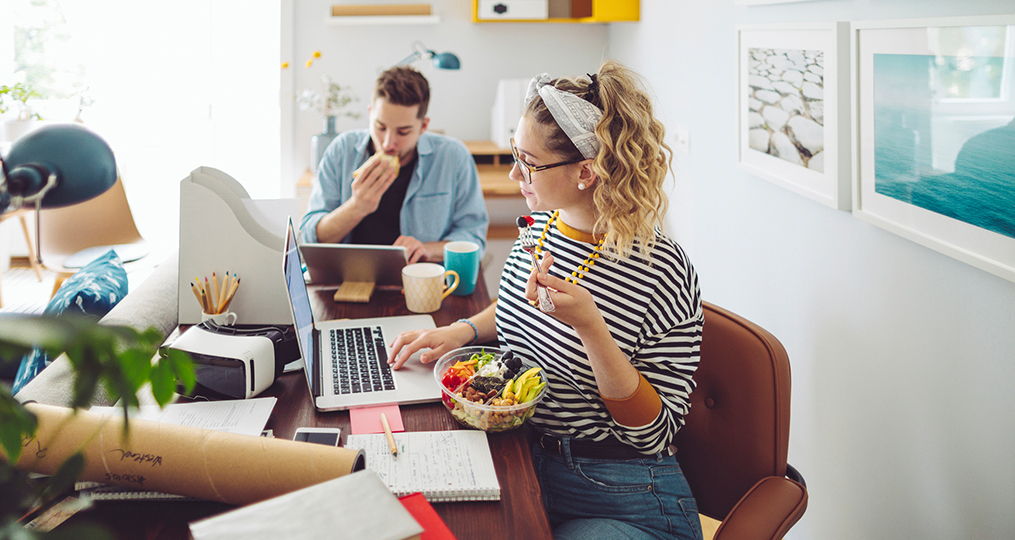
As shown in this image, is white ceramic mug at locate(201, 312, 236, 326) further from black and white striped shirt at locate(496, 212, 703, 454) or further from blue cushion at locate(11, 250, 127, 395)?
black and white striped shirt at locate(496, 212, 703, 454)

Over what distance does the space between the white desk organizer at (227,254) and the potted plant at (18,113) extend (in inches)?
109

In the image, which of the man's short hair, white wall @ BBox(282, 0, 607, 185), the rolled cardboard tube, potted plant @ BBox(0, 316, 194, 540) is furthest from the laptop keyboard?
white wall @ BBox(282, 0, 607, 185)

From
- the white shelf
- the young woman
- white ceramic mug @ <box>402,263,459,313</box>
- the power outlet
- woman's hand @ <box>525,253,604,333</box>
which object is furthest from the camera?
the white shelf

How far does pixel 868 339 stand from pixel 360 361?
3.51ft

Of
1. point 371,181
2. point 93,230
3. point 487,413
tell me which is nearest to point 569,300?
point 487,413

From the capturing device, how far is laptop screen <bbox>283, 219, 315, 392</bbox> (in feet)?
3.45

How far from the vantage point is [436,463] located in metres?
0.91

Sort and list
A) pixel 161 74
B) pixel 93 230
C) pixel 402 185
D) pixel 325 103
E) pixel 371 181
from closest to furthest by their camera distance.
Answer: pixel 371 181, pixel 402 185, pixel 93 230, pixel 325 103, pixel 161 74

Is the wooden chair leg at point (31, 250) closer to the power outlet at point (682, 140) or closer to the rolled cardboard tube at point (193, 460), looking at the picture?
the power outlet at point (682, 140)

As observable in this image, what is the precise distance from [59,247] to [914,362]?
353cm

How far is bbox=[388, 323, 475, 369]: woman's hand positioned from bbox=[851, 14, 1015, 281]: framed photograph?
88 centimetres

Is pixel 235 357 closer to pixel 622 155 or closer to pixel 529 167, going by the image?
pixel 529 167

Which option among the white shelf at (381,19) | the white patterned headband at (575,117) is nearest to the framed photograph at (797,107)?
the white patterned headband at (575,117)

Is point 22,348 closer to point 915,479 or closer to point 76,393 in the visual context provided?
point 76,393
